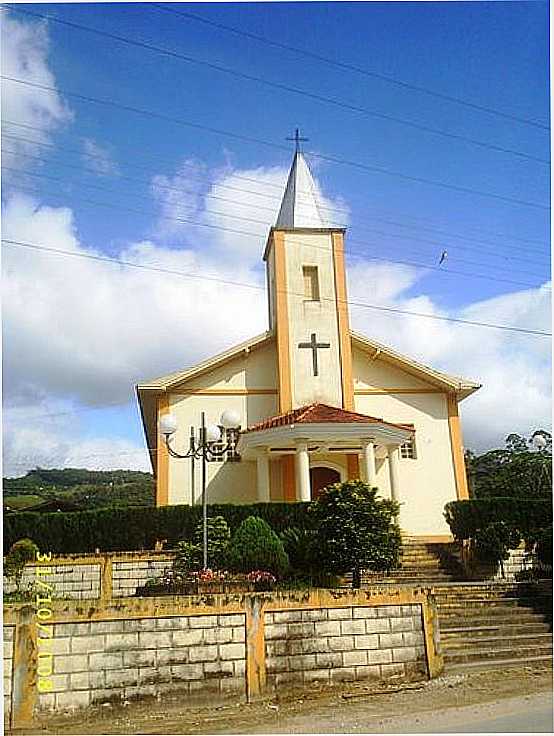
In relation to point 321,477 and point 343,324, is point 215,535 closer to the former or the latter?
point 321,477

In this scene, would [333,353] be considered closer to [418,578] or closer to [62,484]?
[418,578]

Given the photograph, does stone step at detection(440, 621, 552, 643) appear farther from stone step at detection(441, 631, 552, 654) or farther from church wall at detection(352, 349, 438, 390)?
church wall at detection(352, 349, 438, 390)

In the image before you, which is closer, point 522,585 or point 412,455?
point 522,585

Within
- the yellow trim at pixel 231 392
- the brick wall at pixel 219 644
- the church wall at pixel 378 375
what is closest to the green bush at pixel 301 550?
the brick wall at pixel 219 644

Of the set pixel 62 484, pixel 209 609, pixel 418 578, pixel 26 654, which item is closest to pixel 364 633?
pixel 209 609

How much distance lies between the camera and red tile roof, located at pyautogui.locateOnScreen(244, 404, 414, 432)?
1462cm

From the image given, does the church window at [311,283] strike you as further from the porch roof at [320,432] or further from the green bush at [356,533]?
the green bush at [356,533]

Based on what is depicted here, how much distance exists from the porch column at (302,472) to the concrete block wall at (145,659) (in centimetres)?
736

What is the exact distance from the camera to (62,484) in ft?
97.8

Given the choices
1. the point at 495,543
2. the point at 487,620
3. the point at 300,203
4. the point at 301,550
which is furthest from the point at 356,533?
the point at 300,203

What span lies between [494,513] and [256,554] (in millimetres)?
6202

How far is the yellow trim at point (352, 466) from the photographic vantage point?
643 inches

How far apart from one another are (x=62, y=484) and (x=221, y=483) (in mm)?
15600

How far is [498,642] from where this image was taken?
8.71m
